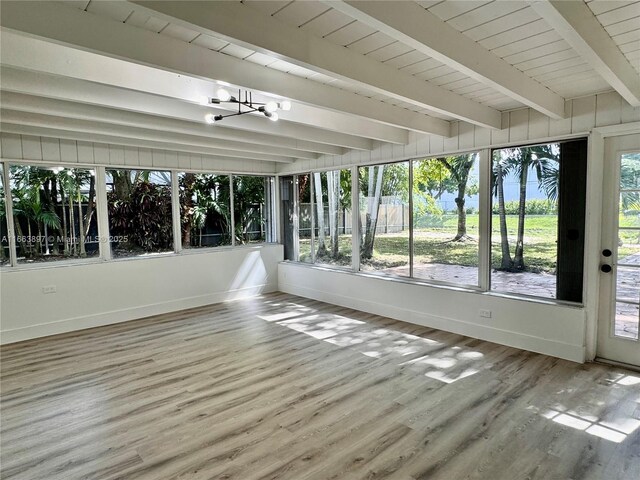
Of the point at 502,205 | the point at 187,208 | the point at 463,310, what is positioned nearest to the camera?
the point at 502,205

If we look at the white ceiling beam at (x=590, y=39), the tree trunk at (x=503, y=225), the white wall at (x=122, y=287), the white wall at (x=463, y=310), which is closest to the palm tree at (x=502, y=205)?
the tree trunk at (x=503, y=225)

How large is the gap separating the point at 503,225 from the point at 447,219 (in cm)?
70

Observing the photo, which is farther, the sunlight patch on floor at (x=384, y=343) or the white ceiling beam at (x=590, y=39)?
the sunlight patch on floor at (x=384, y=343)

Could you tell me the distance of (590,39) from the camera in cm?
216

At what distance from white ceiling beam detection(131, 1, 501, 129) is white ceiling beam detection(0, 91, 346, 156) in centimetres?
201

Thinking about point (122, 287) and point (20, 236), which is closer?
point (20, 236)

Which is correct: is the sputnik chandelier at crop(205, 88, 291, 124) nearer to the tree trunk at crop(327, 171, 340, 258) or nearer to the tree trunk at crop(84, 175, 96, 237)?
the tree trunk at crop(84, 175, 96, 237)

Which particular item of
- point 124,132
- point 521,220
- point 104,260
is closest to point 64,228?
point 104,260

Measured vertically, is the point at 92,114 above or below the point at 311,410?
above

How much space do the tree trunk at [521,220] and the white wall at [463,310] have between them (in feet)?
1.51

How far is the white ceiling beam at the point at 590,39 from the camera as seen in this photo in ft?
6.00

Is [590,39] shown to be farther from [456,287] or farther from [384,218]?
[384,218]

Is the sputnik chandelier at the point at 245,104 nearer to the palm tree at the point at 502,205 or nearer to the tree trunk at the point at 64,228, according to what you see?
the palm tree at the point at 502,205

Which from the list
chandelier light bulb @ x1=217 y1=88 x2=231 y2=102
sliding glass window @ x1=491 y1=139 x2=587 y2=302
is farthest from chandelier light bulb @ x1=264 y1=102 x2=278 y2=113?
sliding glass window @ x1=491 y1=139 x2=587 y2=302
